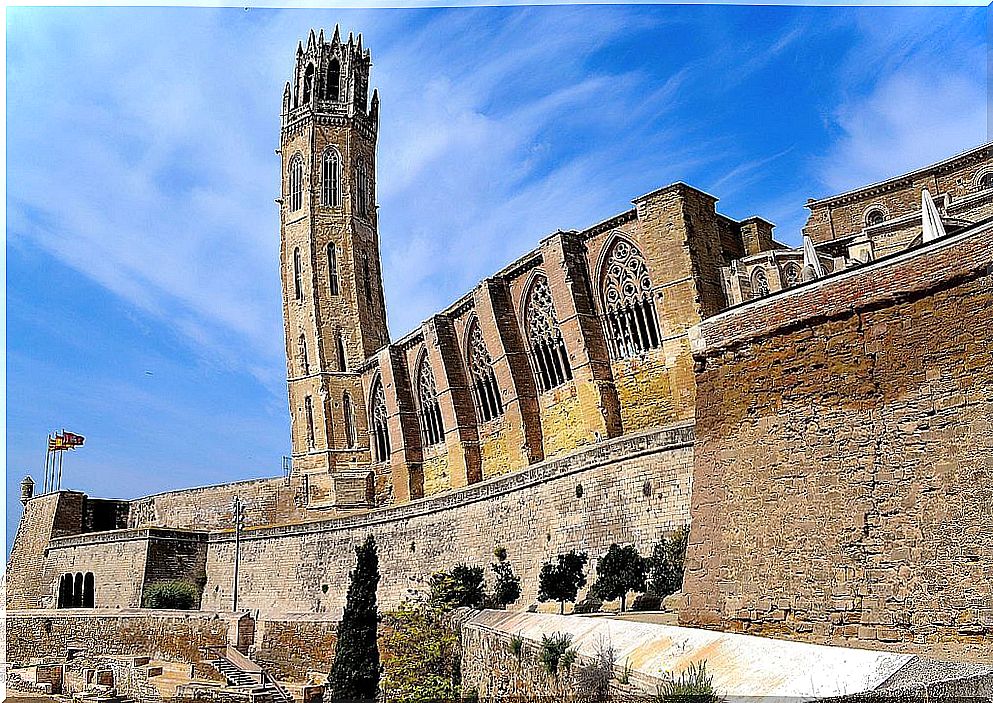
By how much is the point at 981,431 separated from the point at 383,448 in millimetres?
23306

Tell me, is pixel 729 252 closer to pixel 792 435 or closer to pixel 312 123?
pixel 792 435

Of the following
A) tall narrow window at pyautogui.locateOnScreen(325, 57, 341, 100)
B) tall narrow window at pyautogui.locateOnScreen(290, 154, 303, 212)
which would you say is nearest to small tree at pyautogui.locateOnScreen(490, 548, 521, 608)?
tall narrow window at pyautogui.locateOnScreen(290, 154, 303, 212)

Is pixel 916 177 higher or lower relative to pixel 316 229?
lower

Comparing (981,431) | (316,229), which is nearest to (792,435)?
(981,431)

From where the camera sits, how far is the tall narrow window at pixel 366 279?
30.0 m

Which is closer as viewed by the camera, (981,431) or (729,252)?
(981,431)

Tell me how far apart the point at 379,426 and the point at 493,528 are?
12348 millimetres

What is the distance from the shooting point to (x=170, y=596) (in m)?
24.0

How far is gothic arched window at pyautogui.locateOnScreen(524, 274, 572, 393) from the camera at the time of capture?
19.1m

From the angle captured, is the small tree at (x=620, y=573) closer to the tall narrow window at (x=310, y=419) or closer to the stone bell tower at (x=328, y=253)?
the stone bell tower at (x=328, y=253)

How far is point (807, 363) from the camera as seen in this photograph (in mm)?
6645

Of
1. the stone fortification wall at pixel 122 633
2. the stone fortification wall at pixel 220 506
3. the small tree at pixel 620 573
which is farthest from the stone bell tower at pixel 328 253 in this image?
the small tree at pixel 620 573

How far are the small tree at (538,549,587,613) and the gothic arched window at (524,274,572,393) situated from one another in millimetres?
5985

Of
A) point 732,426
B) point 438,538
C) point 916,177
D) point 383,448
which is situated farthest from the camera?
point 383,448
